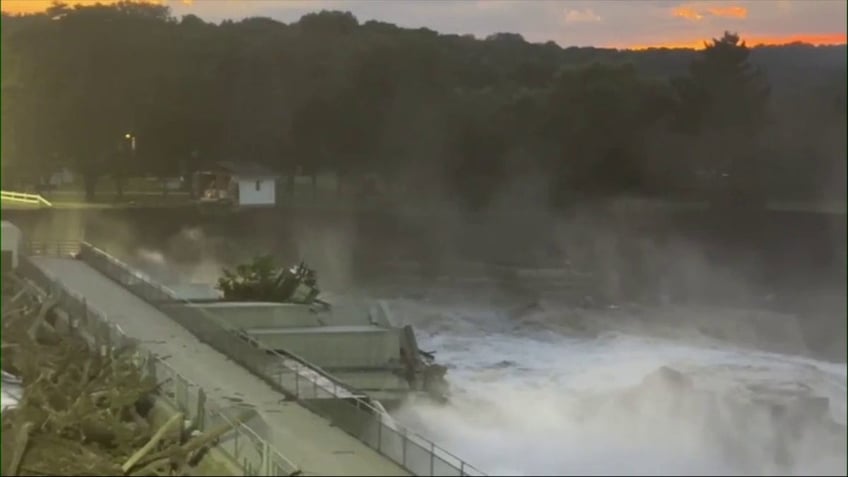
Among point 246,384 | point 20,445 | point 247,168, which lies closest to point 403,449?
point 20,445

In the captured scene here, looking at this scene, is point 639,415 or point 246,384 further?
point 246,384

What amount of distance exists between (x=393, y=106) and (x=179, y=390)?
2.22 metres

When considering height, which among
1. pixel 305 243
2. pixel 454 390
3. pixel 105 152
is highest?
pixel 105 152

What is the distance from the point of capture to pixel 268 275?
394 inches

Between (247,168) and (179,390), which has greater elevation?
(247,168)

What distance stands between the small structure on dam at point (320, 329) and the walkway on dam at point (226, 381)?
294mm

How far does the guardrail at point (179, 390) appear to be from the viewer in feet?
17.0

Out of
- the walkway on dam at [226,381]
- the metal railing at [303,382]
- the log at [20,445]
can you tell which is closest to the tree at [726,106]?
the metal railing at [303,382]

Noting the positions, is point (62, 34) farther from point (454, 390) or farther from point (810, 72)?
point (810, 72)

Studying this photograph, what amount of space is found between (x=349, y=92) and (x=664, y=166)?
9.27 feet

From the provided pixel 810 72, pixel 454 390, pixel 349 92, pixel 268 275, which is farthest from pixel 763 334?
pixel 268 275

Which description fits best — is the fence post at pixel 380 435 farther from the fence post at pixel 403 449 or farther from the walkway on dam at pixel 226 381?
the fence post at pixel 403 449

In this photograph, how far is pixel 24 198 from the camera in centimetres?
591

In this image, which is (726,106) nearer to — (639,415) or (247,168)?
(639,415)
